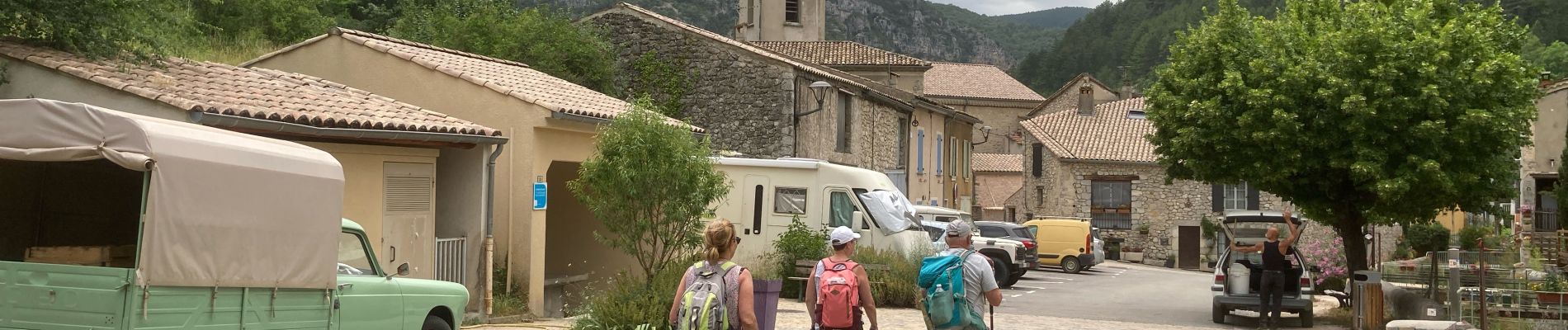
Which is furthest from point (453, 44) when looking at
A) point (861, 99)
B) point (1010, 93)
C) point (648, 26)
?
point (1010, 93)

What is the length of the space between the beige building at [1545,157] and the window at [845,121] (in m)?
13.2

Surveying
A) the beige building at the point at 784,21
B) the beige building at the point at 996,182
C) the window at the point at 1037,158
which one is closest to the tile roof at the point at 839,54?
the window at the point at 1037,158

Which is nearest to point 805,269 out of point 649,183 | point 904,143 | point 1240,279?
point 649,183

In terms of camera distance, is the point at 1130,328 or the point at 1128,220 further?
the point at 1128,220

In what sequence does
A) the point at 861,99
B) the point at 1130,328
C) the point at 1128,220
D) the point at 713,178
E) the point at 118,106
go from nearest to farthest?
the point at 118,106
the point at 713,178
the point at 1130,328
the point at 861,99
the point at 1128,220

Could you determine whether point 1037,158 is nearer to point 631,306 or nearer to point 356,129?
point 631,306

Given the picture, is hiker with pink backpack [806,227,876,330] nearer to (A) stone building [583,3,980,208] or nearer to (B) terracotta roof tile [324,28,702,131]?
(B) terracotta roof tile [324,28,702,131]

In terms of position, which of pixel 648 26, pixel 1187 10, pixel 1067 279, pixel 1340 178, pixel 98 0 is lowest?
→ pixel 1067 279

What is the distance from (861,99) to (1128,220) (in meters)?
18.8

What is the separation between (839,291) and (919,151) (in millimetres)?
29691

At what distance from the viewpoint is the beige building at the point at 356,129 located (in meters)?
10.9

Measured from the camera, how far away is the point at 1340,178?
60.3ft

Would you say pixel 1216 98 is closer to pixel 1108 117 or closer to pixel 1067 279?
pixel 1067 279

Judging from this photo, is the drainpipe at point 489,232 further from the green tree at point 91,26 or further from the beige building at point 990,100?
the beige building at point 990,100
